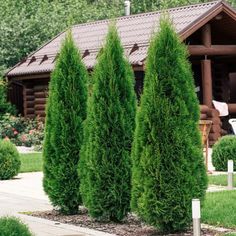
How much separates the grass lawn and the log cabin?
3.45 m

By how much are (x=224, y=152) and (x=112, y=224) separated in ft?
22.1

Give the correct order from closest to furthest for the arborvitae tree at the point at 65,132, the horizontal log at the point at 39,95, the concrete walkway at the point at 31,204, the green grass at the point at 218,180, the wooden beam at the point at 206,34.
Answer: the concrete walkway at the point at 31,204 < the arborvitae tree at the point at 65,132 < the green grass at the point at 218,180 < the wooden beam at the point at 206,34 < the horizontal log at the point at 39,95

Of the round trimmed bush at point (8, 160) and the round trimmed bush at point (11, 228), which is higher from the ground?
the round trimmed bush at point (8, 160)

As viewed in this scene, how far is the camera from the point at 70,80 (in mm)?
11680

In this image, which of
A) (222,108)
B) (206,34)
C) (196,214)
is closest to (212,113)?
(222,108)

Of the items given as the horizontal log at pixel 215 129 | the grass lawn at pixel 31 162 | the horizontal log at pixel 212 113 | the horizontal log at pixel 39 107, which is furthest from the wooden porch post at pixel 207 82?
the horizontal log at pixel 39 107

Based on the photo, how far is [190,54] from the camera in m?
25.2

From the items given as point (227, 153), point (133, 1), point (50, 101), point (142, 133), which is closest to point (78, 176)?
point (50, 101)

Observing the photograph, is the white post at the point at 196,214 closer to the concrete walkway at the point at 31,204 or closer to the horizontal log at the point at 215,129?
the concrete walkway at the point at 31,204

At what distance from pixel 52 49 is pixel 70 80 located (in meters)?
18.9

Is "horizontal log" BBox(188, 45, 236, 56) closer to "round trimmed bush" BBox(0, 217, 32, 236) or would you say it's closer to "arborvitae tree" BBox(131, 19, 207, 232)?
"arborvitae tree" BBox(131, 19, 207, 232)

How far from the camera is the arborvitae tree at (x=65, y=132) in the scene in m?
11.6

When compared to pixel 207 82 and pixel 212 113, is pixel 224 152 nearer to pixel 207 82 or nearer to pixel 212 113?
pixel 212 113

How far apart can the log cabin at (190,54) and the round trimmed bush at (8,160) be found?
18.8 feet
